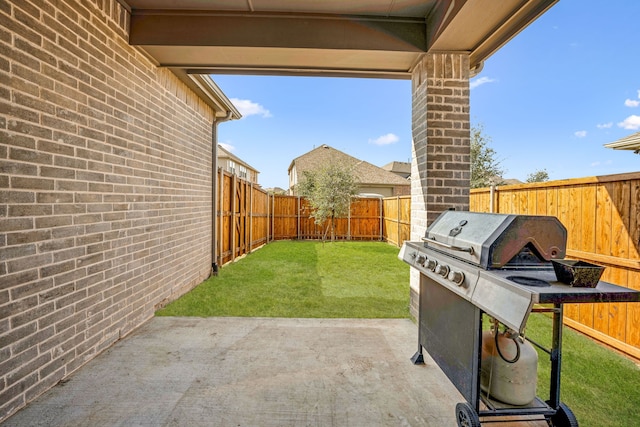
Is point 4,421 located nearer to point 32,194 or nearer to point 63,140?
point 32,194

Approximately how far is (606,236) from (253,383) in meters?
3.84

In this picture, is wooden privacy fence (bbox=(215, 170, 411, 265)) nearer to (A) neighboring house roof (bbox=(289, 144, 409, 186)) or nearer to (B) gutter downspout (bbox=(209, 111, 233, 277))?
(B) gutter downspout (bbox=(209, 111, 233, 277))

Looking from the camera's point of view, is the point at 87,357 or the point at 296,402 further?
the point at 87,357

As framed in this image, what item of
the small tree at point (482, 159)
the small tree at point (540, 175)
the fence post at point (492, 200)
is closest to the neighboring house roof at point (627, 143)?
the fence post at point (492, 200)

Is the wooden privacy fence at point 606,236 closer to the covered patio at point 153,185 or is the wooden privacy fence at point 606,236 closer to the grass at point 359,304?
the grass at point 359,304

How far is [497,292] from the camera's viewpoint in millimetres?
1393

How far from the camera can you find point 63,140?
2.34 m

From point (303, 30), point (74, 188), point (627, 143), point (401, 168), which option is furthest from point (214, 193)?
point (401, 168)

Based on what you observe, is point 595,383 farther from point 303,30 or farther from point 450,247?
point 303,30

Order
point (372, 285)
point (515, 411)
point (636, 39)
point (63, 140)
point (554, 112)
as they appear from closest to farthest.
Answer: point (515, 411) → point (63, 140) → point (372, 285) → point (636, 39) → point (554, 112)

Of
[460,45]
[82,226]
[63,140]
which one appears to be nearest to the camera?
[63,140]

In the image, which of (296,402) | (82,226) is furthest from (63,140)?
(296,402)

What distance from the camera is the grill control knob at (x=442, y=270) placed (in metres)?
→ 1.87

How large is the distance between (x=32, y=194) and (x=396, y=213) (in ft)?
33.4
